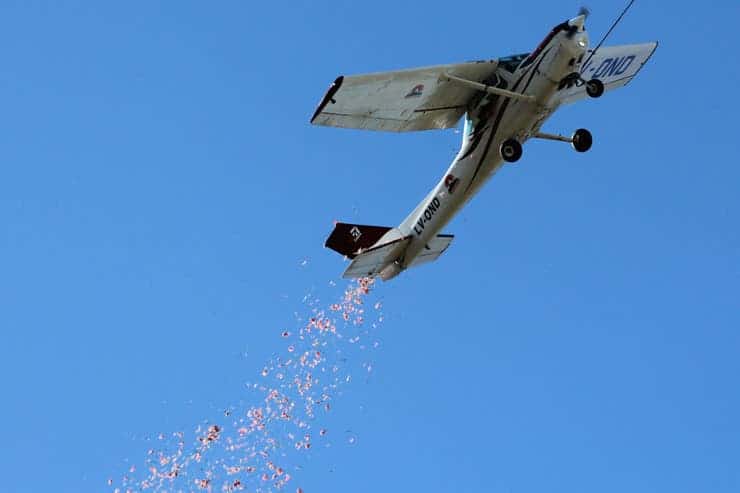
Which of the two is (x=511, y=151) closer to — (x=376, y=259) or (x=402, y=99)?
(x=402, y=99)

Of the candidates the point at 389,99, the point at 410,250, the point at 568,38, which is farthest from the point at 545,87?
the point at 410,250

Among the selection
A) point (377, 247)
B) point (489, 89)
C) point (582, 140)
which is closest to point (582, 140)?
point (582, 140)

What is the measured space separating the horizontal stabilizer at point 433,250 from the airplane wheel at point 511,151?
346 cm

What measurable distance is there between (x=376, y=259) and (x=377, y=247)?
0.32m

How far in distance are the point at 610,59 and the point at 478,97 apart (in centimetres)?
513

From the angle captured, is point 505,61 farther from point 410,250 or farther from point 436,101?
point 410,250

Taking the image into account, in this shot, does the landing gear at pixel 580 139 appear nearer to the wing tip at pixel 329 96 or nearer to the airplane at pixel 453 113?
the airplane at pixel 453 113

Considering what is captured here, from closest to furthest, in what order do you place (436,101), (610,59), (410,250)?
1. (436,101)
2. (410,250)
3. (610,59)

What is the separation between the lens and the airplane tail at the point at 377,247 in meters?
26.9

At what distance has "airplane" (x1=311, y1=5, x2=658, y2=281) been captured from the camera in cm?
2352

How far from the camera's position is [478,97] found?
25578 mm

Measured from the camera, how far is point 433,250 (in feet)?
90.7

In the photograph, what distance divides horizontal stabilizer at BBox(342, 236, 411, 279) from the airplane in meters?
0.03

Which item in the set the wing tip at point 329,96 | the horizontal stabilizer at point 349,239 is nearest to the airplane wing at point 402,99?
the wing tip at point 329,96
